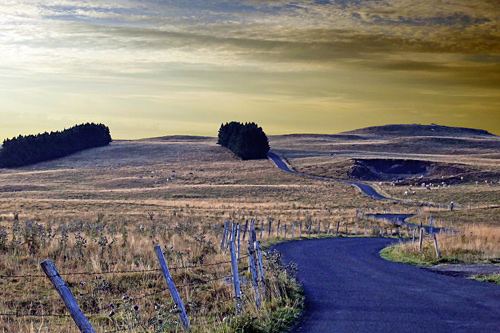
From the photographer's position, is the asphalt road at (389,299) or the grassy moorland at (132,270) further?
the grassy moorland at (132,270)

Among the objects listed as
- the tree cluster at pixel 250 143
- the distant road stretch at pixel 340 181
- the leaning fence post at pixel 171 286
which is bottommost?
the distant road stretch at pixel 340 181

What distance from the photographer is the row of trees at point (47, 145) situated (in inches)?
4847

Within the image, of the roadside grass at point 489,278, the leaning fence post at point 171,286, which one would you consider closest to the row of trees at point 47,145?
the roadside grass at point 489,278

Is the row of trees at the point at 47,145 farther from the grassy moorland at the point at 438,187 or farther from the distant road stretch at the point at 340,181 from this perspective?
the grassy moorland at the point at 438,187

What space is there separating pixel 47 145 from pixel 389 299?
128m

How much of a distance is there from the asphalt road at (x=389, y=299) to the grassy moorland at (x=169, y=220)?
0.93 m

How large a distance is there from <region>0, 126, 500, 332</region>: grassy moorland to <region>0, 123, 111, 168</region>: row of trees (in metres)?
4.81

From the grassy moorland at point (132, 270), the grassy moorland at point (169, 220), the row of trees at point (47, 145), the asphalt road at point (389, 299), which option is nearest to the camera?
the asphalt road at point (389, 299)

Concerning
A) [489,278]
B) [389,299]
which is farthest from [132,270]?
[489,278]

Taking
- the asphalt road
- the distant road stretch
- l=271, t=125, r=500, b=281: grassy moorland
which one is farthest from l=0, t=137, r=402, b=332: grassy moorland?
the distant road stretch

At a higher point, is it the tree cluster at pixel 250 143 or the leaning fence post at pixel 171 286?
the tree cluster at pixel 250 143

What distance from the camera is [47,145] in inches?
5118

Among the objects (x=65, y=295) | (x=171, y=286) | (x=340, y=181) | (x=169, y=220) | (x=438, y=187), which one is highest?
(x=65, y=295)

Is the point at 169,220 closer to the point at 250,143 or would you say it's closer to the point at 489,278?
the point at 489,278
